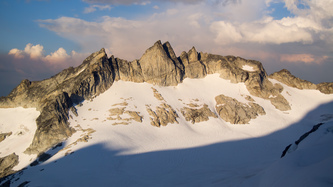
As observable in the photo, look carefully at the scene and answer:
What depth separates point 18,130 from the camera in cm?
5122

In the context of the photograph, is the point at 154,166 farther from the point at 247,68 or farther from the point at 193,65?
the point at 247,68

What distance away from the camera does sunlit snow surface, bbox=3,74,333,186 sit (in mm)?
28439

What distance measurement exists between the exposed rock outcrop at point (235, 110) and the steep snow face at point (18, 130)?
45088 mm

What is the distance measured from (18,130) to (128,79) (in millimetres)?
28447

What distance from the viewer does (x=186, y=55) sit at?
80562 mm

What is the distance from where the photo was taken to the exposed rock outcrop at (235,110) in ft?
206

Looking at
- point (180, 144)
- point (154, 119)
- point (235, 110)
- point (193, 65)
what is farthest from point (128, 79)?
point (235, 110)

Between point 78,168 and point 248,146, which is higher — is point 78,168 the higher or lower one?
the higher one

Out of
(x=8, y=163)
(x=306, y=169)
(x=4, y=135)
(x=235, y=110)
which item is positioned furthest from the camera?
(x=235, y=110)

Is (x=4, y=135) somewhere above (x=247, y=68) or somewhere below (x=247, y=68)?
below

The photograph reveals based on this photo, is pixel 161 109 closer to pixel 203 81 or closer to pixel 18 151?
pixel 203 81

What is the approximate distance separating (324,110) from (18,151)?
80023 millimetres

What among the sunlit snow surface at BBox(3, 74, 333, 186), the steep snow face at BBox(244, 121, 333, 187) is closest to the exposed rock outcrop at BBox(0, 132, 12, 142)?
the sunlit snow surface at BBox(3, 74, 333, 186)

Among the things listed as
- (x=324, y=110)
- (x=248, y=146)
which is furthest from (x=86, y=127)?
(x=324, y=110)
